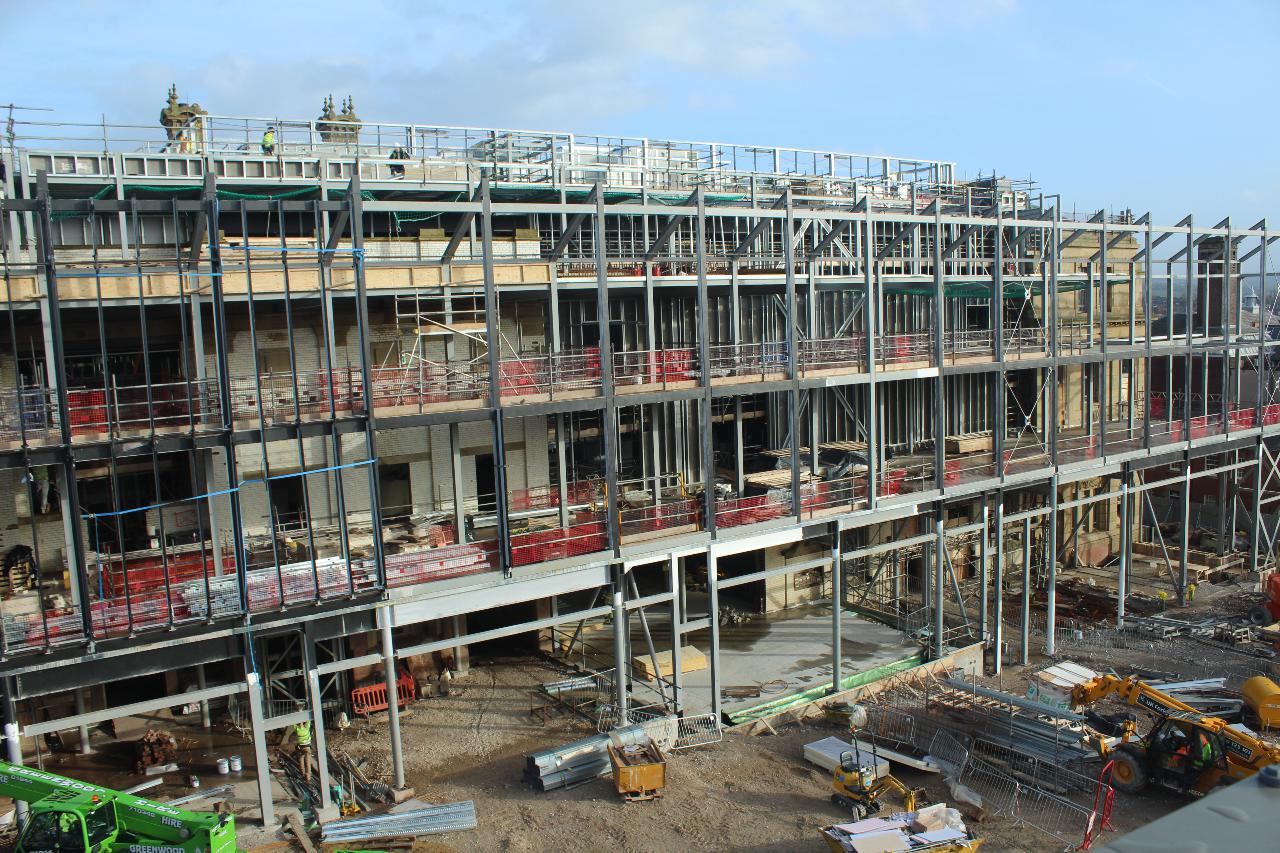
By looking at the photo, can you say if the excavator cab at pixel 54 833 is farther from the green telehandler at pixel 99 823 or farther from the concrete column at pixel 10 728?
the concrete column at pixel 10 728

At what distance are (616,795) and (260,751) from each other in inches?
236

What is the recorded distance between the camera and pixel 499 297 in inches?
872

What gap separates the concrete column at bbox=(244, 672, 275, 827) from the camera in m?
14.9

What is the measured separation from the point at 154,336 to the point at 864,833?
657 inches

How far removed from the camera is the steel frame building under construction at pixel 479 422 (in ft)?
50.3

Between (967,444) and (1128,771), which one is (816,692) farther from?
(967,444)

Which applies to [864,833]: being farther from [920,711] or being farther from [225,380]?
[225,380]

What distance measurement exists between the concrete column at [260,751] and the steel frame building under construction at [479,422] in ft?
0.25

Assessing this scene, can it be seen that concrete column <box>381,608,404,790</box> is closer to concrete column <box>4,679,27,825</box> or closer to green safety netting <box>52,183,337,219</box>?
concrete column <box>4,679,27,825</box>

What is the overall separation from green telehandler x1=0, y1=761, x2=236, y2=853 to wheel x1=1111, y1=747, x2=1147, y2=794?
49.1 feet

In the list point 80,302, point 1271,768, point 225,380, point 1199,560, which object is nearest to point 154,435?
point 225,380

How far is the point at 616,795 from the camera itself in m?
16.6

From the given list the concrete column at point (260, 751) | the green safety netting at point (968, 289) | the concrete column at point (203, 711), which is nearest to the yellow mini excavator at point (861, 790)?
the concrete column at point (260, 751)

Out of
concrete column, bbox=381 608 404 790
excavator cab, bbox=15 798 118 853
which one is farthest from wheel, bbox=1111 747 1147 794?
excavator cab, bbox=15 798 118 853
